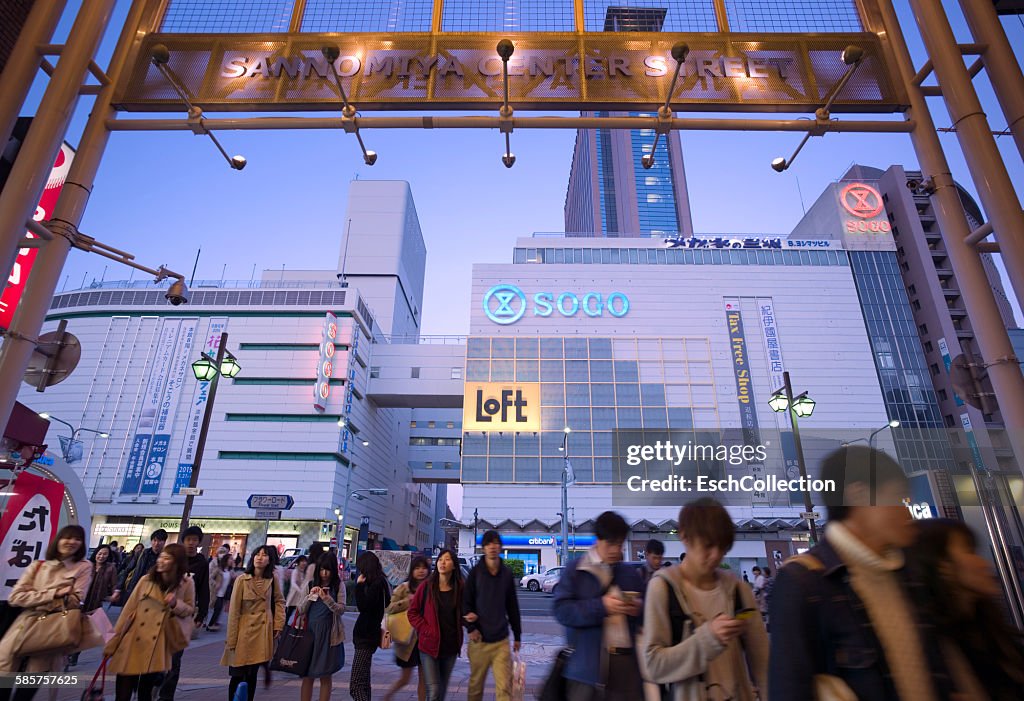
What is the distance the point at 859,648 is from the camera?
1.73m

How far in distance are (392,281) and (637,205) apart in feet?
203

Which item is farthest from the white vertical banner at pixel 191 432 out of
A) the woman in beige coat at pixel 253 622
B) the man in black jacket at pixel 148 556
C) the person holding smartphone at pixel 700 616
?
the person holding smartphone at pixel 700 616

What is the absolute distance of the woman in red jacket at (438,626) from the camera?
235 inches

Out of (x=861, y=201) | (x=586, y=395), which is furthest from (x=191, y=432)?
(x=861, y=201)

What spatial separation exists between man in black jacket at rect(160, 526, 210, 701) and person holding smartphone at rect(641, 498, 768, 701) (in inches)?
222

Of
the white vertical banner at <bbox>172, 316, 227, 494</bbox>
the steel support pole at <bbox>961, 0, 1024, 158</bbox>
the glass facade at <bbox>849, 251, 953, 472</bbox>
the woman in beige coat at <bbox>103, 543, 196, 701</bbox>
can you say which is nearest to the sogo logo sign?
the glass facade at <bbox>849, 251, 953, 472</bbox>

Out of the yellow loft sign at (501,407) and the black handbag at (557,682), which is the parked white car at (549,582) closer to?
the yellow loft sign at (501,407)

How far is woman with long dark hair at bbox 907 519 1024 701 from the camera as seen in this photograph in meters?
1.78

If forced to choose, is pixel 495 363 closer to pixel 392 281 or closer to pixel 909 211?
pixel 392 281

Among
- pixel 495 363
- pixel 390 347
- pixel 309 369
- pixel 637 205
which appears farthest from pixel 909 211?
pixel 309 369

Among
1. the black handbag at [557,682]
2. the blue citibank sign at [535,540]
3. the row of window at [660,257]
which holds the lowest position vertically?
the black handbag at [557,682]

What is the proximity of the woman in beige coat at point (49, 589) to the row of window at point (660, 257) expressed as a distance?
201ft

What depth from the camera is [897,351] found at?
65812 mm

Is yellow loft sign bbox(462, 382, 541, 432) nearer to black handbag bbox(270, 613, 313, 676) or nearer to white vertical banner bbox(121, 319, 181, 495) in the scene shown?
white vertical banner bbox(121, 319, 181, 495)
